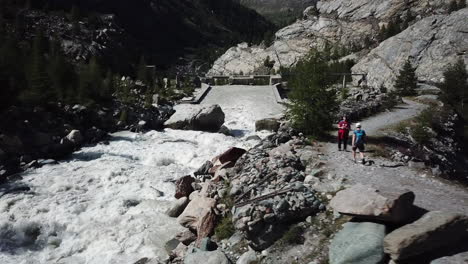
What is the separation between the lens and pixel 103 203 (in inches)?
663

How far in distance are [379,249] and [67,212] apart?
12.6 meters

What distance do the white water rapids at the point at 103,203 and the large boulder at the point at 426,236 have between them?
7454 mm

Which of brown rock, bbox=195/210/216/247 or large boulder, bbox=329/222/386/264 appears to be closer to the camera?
large boulder, bbox=329/222/386/264

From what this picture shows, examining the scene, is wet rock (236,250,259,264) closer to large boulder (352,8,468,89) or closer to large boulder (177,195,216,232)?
large boulder (177,195,216,232)

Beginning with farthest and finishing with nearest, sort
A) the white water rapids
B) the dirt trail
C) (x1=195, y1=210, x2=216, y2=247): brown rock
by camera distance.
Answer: the white water rapids, (x1=195, y1=210, x2=216, y2=247): brown rock, the dirt trail

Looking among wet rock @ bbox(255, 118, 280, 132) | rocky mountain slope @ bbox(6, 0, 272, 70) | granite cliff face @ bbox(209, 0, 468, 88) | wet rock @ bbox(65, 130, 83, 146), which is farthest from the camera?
rocky mountain slope @ bbox(6, 0, 272, 70)

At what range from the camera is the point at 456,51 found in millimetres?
61344

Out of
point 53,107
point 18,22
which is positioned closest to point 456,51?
point 53,107

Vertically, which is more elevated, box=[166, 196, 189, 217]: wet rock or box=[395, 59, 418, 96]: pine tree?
box=[395, 59, 418, 96]: pine tree

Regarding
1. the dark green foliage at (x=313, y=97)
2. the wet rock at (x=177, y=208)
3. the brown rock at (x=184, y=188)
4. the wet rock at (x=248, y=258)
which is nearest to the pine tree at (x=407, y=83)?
the dark green foliage at (x=313, y=97)

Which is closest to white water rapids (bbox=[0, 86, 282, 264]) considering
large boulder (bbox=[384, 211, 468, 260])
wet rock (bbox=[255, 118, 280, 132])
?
wet rock (bbox=[255, 118, 280, 132])

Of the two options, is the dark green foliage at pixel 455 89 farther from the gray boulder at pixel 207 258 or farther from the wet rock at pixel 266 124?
the gray boulder at pixel 207 258

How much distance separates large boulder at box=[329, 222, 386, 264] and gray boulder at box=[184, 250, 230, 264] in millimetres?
3079

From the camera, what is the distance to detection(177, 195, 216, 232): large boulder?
13.3 meters
